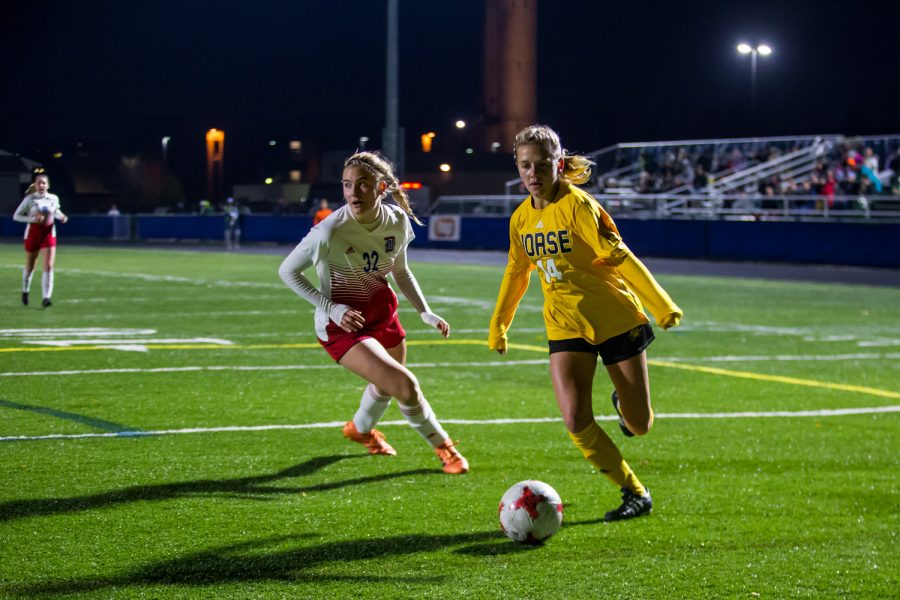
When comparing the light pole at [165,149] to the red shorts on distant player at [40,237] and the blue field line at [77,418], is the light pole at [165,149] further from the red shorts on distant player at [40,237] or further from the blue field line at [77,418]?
the blue field line at [77,418]

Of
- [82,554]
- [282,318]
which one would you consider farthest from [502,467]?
[282,318]

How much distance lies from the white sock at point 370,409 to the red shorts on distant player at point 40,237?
41.5 feet

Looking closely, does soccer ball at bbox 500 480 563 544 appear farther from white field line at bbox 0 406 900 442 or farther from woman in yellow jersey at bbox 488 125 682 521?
white field line at bbox 0 406 900 442

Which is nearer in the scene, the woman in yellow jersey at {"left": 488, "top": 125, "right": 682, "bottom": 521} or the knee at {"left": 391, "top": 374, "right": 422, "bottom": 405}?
→ the woman in yellow jersey at {"left": 488, "top": 125, "right": 682, "bottom": 521}

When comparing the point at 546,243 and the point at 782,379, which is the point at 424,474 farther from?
the point at 782,379

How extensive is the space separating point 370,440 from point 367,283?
1231 mm

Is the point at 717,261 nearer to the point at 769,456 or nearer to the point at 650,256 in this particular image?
the point at 650,256

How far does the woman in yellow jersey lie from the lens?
21.4 ft

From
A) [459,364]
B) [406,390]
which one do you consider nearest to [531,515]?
[406,390]

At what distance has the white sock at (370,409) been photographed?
830 cm

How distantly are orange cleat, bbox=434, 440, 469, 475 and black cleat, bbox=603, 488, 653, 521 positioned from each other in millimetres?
1311

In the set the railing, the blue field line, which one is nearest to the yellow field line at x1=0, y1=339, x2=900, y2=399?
the blue field line

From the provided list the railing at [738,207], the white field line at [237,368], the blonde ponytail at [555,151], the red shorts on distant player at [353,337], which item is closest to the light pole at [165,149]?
the railing at [738,207]

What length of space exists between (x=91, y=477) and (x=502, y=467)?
2497mm
